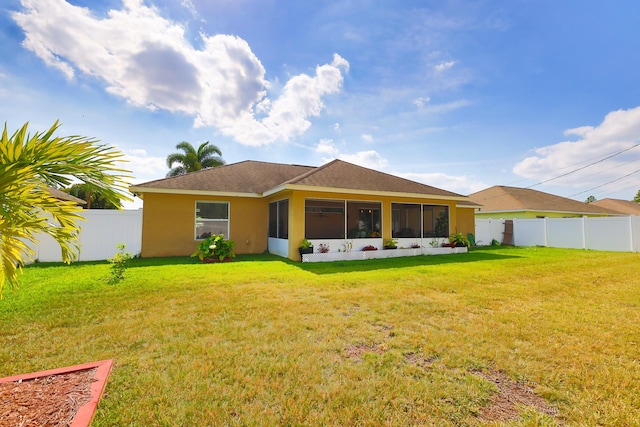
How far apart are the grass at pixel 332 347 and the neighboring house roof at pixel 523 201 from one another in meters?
17.7

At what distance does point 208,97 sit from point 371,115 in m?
7.13

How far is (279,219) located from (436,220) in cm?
802

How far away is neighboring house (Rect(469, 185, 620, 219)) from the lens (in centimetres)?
2125

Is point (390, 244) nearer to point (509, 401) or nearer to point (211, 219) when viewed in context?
point (211, 219)

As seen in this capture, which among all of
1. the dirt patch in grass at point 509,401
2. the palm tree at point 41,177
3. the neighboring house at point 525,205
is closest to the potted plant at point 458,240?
the neighboring house at point 525,205

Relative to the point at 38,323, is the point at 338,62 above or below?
above

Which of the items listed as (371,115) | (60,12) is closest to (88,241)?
(60,12)

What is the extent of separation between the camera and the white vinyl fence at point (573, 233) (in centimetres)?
1355

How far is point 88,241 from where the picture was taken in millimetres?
9977

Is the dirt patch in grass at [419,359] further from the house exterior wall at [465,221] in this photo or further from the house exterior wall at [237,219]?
the house exterior wall at [465,221]

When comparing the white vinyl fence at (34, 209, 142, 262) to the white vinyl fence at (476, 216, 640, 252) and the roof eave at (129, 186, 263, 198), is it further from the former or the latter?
the white vinyl fence at (476, 216, 640, 252)

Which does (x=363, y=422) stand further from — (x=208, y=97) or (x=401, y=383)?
(x=208, y=97)

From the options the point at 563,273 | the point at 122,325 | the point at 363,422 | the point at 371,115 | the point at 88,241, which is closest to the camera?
the point at 363,422

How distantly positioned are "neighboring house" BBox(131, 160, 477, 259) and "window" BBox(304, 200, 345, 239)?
42 millimetres
